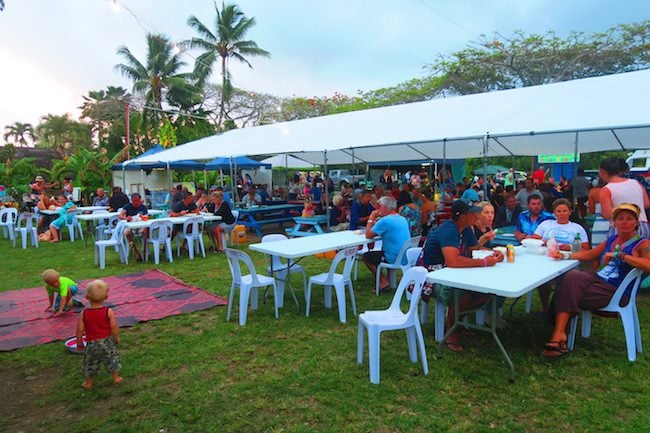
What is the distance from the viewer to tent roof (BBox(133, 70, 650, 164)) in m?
5.87

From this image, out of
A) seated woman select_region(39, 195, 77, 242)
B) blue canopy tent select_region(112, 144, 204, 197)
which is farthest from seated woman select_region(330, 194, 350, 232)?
blue canopy tent select_region(112, 144, 204, 197)

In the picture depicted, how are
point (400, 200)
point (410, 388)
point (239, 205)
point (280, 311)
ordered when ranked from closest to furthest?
point (410, 388), point (280, 311), point (400, 200), point (239, 205)

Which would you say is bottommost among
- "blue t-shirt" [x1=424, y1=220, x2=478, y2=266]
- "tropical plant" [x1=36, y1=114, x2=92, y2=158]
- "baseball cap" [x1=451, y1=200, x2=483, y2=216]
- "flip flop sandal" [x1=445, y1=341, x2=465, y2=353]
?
"flip flop sandal" [x1=445, y1=341, x2=465, y2=353]

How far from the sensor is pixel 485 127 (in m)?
6.52

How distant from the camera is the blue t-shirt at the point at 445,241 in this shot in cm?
355

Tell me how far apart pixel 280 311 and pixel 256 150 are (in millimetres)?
5797

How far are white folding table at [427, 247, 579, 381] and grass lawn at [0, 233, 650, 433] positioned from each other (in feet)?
1.15

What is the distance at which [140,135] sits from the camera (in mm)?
27266

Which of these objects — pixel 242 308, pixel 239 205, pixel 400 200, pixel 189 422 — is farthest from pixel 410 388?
pixel 239 205

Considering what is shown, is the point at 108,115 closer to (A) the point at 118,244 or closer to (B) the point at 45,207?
(B) the point at 45,207

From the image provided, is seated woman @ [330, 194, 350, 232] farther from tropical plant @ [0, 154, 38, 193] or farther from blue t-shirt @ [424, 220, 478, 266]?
tropical plant @ [0, 154, 38, 193]

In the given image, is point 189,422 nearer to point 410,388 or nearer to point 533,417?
point 410,388

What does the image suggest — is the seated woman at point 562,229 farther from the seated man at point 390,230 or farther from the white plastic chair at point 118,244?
the white plastic chair at point 118,244

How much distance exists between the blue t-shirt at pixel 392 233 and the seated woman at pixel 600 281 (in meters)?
2.03
